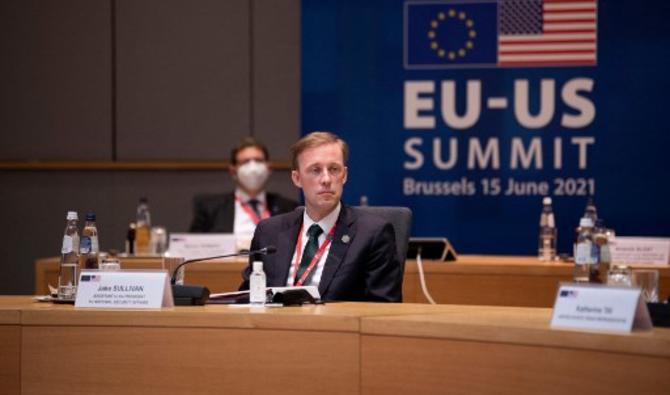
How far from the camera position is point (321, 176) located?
385cm

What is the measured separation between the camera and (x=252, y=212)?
6.26m

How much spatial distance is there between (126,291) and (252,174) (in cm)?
321

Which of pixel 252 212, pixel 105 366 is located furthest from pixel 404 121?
pixel 105 366

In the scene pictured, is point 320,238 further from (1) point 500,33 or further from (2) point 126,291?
(1) point 500,33

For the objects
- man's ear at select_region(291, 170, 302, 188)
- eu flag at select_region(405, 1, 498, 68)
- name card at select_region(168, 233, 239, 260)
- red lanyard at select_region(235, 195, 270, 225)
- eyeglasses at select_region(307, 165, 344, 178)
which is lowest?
name card at select_region(168, 233, 239, 260)

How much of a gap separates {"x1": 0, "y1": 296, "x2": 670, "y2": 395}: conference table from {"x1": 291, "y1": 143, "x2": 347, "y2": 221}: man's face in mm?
629

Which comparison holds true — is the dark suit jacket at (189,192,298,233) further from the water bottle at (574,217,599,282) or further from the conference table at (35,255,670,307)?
the water bottle at (574,217,599,282)

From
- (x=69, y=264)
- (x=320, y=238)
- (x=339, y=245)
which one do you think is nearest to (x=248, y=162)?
(x=320, y=238)

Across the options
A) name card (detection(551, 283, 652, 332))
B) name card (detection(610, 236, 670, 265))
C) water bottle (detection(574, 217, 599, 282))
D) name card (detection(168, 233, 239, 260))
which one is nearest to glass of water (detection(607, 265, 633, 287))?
water bottle (detection(574, 217, 599, 282))

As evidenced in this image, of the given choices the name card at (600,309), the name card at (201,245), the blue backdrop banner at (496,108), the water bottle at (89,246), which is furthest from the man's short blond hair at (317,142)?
the blue backdrop banner at (496,108)

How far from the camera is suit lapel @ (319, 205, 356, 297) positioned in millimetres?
3695

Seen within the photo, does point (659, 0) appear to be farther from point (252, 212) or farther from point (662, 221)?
point (252, 212)

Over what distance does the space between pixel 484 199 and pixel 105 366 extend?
404 centimetres

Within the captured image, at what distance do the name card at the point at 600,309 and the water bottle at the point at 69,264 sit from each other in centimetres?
156
